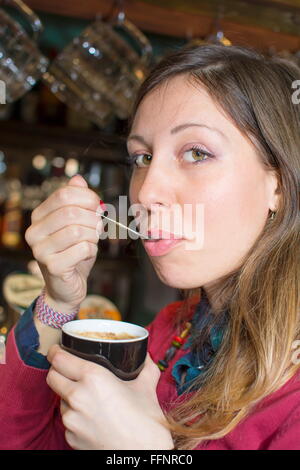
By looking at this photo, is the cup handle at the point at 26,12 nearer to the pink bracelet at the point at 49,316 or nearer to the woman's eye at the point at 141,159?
the woman's eye at the point at 141,159

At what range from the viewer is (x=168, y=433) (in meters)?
Result: 0.76

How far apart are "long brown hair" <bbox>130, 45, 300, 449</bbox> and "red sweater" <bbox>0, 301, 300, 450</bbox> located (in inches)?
0.9

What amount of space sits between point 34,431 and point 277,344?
0.48 metres

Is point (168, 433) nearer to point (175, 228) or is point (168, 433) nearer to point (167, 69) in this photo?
point (175, 228)

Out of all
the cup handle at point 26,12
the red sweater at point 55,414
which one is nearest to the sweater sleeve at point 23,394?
the red sweater at point 55,414

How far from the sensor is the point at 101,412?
0.72 meters

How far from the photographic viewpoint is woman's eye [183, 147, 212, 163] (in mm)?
952

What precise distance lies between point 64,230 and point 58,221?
0.06 ft

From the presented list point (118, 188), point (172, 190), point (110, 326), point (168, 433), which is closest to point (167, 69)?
point (172, 190)

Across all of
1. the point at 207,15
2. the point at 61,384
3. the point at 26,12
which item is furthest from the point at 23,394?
the point at 207,15

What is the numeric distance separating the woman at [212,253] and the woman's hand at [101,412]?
0.11ft

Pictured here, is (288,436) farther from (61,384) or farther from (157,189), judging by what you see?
(157,189)

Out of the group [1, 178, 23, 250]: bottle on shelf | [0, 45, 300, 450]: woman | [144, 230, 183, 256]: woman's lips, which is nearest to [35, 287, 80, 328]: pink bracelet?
[0, 45, 300, 450]: woman

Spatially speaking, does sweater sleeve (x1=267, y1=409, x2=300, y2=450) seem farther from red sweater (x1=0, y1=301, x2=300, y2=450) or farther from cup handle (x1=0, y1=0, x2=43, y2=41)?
cup handle (x1=0, y1=0, x2=43, y2=41)
